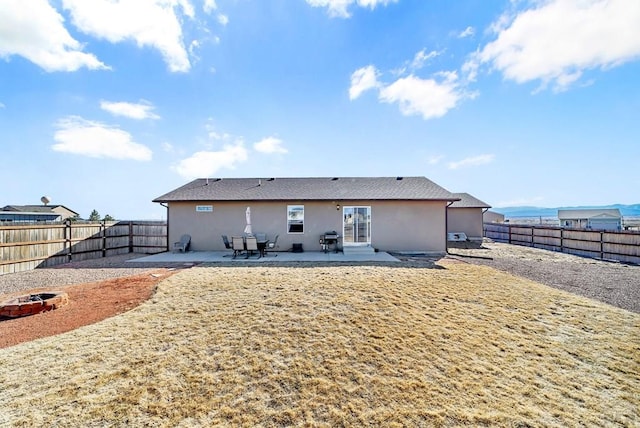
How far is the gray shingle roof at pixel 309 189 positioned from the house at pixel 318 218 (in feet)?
0.18

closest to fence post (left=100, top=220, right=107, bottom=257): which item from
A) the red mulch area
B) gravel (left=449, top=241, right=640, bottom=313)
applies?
the red mulch area

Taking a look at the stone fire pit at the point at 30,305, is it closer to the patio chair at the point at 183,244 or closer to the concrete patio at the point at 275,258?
the concrete patio at the point at 275,258

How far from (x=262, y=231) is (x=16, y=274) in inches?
335

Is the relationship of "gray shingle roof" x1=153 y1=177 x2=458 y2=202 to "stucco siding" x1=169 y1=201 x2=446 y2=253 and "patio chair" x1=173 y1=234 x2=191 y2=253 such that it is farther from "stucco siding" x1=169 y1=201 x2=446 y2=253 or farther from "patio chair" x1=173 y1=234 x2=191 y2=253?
"patio chair" x1=173 y1=234 x2=191 y2=253

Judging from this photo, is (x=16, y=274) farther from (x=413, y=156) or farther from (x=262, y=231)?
(x=413, y=156)

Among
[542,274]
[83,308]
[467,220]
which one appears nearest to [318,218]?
[542,274]

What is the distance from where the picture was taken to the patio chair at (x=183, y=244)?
1295 cm

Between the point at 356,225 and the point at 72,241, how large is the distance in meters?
12.3

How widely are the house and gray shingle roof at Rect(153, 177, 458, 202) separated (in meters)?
0.05

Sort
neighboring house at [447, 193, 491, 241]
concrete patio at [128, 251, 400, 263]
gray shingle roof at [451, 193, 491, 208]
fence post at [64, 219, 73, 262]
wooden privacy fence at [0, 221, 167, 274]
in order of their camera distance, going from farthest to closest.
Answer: neighboring house at [447, 193, 491, 241] → gray shingle roof at [451, 193, 491, 208] → fence post at [64, 219, 73, 262] → concrete patio at [128, 251, 400, 263] → wooden privacy fence at [0, 221, 167, 274]

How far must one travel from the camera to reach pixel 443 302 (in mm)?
5738

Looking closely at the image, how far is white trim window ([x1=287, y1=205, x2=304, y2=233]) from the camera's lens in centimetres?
1319

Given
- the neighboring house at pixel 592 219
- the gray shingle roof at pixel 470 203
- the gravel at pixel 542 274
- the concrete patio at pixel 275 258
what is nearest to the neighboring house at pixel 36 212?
the gravel at pixel 542 274

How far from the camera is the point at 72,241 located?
11000 millimetres
